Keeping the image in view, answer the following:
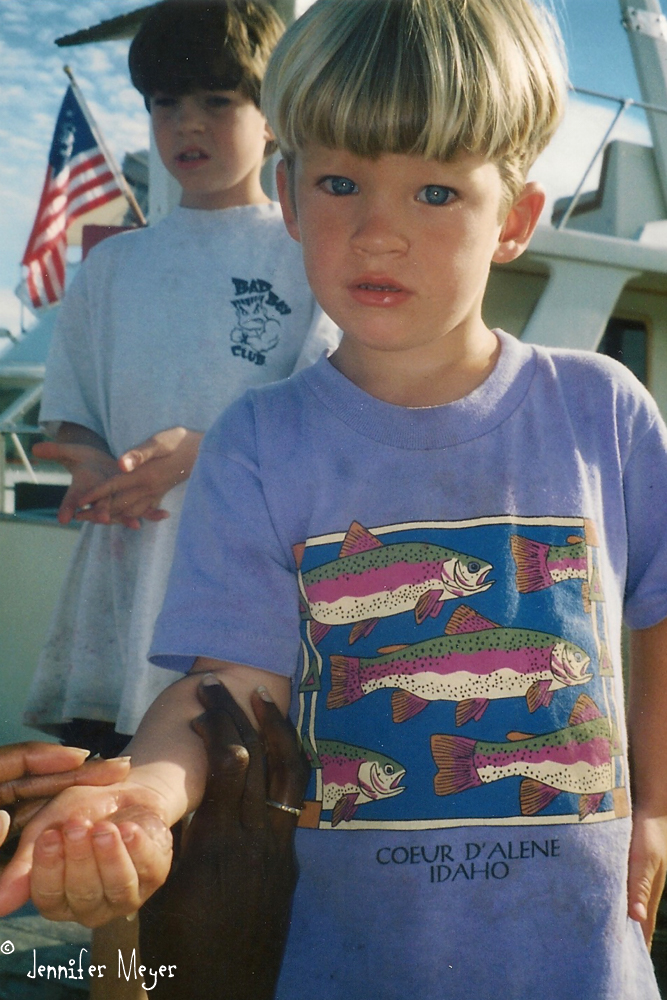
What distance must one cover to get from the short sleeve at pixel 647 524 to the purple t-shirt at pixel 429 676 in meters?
0.04

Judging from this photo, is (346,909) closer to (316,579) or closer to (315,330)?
(316,579)

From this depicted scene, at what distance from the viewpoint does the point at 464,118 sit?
598mm

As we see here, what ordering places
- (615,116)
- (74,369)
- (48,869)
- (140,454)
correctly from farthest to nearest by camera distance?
(615,116) < (74,369) < (140,454) < (48,869)

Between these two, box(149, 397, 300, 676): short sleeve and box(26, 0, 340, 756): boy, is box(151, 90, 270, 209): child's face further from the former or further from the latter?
box(149, 397, 300, 676): short sleeve

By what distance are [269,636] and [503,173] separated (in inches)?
14.4

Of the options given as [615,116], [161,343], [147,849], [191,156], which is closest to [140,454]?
[161,343]

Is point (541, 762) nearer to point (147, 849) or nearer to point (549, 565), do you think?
point (549, 565)

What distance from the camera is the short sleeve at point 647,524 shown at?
0.68m

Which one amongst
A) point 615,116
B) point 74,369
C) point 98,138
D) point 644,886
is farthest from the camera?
point 615,116

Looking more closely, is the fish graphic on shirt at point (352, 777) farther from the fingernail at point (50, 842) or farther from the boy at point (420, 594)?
the fingernail at point (50, 842)

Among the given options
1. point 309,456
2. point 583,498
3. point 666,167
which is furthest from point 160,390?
point 666,167

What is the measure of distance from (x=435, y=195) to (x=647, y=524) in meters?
0.28

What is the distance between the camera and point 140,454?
94 cm

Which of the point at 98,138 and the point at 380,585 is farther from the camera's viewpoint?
the point at 98,138
